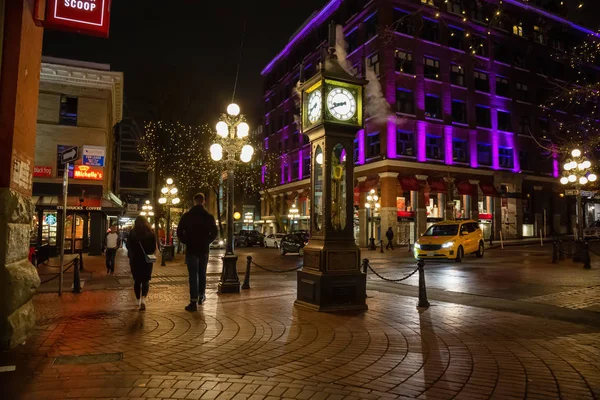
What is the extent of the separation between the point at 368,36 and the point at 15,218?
3683 cm

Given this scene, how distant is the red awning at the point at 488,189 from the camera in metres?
39.9

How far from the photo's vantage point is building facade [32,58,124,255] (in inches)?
976

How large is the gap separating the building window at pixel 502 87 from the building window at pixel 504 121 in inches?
69.6

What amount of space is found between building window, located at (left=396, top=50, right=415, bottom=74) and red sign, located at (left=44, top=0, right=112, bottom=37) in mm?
33333

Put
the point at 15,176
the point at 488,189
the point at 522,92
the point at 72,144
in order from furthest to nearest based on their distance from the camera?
1. the point at 522,92
2. the point at 488,189
3. the point at 72,144
4. the point at 15,176

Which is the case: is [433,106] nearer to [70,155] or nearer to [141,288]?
[70,155]

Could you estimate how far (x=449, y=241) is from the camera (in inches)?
773

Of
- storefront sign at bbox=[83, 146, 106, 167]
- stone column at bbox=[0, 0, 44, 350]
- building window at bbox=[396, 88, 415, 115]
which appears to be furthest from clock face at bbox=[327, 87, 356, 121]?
building window at bbox=[396, 88, 415, 115]

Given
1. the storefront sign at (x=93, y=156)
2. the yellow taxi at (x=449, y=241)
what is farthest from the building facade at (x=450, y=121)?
the storefront sign at (x=93, y=156)

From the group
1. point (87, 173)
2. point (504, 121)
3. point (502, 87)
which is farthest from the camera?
point (504, 121)

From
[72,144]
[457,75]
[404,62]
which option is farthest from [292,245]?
[457,75]

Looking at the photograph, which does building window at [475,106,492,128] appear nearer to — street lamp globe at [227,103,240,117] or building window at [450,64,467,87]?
building window at [450,64,467,87]

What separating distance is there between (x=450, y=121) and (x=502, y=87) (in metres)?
8.62

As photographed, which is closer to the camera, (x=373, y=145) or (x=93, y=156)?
(x=93, y=156)
